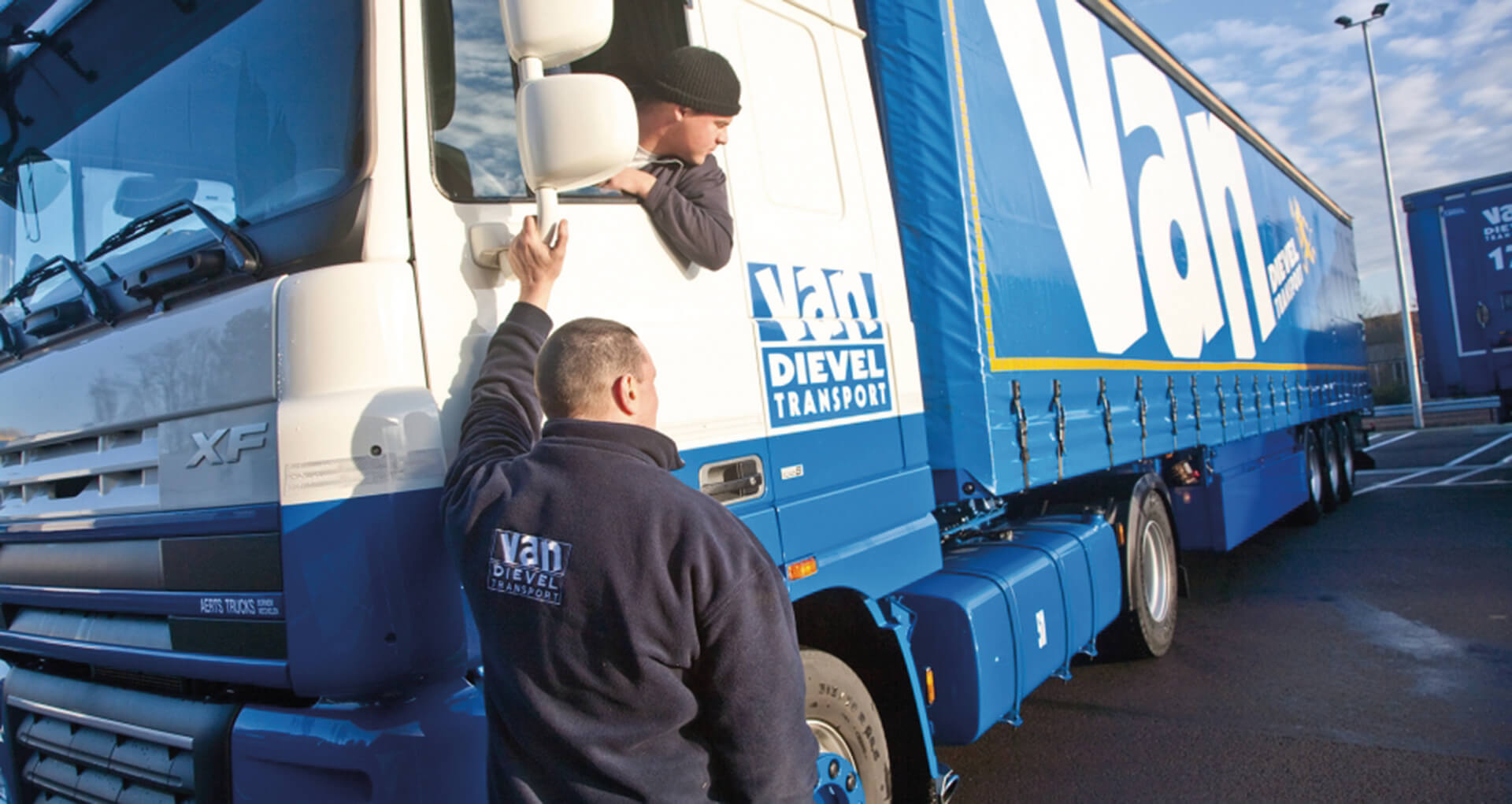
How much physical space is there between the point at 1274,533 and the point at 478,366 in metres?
10.5

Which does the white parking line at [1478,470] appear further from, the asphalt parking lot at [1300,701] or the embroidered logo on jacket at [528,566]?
the embroidered logo on jacket at [528,566]

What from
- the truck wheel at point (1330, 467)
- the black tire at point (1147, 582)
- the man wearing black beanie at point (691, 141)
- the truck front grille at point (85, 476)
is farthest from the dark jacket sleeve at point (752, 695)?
the truck wheel at point (1330, 467)

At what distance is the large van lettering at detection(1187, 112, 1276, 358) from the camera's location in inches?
278

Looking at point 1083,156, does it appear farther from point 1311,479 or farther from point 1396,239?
point 1396,239

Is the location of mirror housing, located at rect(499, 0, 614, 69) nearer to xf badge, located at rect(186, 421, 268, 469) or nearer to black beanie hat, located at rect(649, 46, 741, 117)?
black beanie hat, located at rect(649, 46, 741, 117)

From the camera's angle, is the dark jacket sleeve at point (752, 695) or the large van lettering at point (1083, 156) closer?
the dark jacket sleeve at point (752, 695)

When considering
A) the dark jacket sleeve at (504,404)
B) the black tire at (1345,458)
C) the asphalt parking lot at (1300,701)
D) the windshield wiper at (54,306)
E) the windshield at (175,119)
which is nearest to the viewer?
the dark jacket sleeve at (504,404)

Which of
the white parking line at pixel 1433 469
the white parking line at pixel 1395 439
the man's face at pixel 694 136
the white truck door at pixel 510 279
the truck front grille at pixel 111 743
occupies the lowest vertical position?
the white parking line at pixel 1395 439

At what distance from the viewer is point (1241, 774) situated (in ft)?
13.4

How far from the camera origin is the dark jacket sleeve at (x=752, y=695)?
1.61 meters

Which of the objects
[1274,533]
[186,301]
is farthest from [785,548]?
[1274,533]

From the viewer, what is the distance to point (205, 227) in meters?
2.18

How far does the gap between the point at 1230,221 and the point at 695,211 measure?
6.38 metres

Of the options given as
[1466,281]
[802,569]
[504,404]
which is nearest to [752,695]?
[504,404]
